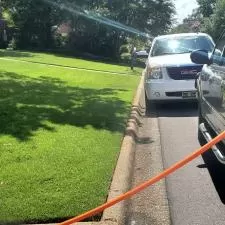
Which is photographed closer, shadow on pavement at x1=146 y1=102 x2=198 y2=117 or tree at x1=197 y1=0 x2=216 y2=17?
shadow on pavement at x1=146 y1=102 x2=198 y2=117

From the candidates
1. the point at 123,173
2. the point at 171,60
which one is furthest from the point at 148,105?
the point at 123,173

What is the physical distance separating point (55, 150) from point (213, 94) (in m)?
2.09

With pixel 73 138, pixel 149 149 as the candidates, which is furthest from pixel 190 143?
pixel 73 138

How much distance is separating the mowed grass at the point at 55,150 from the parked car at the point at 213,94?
119cm

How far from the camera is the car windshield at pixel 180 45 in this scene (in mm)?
12242

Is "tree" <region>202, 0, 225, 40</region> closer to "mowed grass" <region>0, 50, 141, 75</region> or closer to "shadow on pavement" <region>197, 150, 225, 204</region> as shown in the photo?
"mowed grass" <region>0, 50, 141, 75</region>

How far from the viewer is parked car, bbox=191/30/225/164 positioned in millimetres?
5465

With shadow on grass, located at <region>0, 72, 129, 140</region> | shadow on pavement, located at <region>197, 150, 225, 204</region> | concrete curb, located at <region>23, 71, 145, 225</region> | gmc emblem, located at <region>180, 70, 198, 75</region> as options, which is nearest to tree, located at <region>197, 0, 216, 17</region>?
shadow on grass, located at <region>0, 72, 129, 140</region>

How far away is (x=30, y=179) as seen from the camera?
5590 mm

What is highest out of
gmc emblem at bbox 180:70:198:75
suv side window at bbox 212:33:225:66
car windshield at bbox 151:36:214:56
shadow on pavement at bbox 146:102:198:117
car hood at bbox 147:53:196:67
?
suv side window at bbox 212:33:225:66

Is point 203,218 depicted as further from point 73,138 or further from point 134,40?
point 134,40

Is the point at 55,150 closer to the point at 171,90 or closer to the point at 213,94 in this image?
the point at 213,94

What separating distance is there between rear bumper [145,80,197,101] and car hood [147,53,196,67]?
36 cm

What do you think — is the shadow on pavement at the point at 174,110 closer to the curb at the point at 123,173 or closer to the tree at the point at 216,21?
the curb at the point at 123,173
